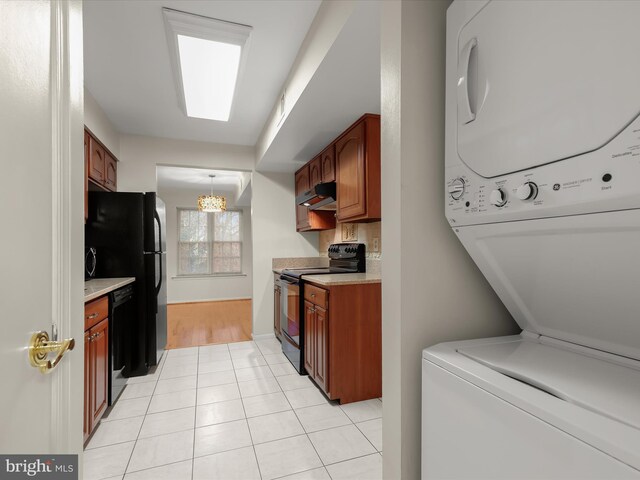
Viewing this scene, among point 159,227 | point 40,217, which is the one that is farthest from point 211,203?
point 40,217

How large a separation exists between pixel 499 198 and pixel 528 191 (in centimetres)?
7

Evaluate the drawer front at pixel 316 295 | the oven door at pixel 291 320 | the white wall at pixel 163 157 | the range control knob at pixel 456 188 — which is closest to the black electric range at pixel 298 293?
the oven door at pixel 291 320

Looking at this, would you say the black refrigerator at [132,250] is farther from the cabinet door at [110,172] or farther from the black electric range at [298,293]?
the black electric range at [298,293]

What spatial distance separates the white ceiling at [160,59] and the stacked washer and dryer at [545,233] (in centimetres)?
134

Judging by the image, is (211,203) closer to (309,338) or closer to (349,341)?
(309,338)

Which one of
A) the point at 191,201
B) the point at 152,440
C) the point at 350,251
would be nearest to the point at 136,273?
the point at 152,440

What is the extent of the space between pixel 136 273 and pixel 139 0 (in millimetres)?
2002

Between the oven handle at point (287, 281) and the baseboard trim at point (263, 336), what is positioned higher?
the oven handle at point (287, 281)

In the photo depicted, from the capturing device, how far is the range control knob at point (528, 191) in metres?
0.67

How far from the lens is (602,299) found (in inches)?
27.7

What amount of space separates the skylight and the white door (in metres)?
1.13

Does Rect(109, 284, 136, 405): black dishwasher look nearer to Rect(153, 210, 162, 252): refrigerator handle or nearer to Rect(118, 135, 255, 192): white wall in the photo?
Rect(153, 210, 162, 252): refrigerator handle

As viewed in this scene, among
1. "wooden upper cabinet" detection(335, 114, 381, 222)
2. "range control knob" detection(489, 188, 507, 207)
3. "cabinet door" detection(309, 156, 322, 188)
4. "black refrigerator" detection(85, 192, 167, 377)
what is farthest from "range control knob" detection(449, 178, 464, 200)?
"black refrigerator" detection(85, 192, 167, 377)

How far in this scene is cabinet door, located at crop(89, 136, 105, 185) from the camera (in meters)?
2.67
